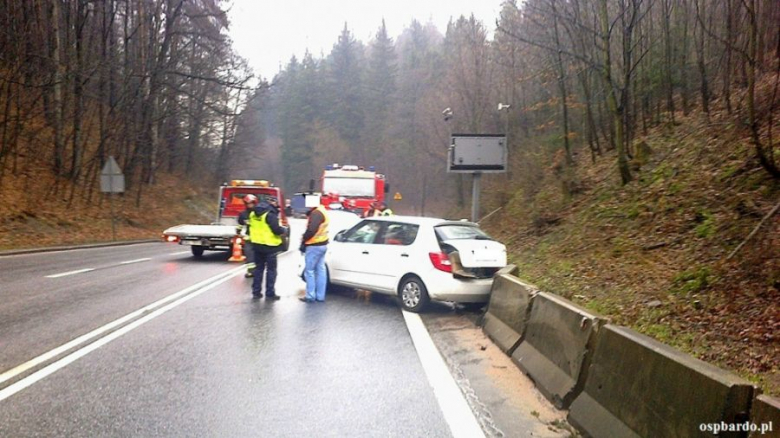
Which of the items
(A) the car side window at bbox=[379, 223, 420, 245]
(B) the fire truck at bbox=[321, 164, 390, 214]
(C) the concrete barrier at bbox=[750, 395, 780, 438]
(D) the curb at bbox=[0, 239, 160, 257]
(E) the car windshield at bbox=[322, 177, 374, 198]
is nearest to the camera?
(C) the concrete barrier at bbox=[750, 395, 780, 438]

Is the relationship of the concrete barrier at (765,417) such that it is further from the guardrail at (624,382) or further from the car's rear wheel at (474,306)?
the car's rear wheel at (474,306)

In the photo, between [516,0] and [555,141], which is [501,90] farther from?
[516,0]

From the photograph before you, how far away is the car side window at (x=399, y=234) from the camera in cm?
1066

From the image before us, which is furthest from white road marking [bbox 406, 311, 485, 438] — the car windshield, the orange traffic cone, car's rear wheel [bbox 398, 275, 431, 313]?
the car windshield

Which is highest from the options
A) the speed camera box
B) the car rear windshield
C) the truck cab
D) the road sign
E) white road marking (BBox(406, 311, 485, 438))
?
the speed camera box

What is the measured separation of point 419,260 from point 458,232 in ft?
3.00

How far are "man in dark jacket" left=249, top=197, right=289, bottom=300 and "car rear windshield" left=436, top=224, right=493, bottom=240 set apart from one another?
2786 mm

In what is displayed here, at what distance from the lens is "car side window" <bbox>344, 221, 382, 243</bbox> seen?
11.4 meters

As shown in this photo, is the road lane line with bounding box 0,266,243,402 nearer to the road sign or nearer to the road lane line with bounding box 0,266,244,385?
the road lane line with bounding box 0,266,244,385

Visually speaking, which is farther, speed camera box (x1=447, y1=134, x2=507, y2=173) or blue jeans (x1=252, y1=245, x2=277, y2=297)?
speed camera box (x1=447, y1=134, x2=507, y2=173)

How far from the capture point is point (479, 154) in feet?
68.2

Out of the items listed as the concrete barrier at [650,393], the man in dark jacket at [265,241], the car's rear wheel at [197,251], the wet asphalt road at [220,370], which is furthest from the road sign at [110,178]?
the concrete barrier at [650,393]

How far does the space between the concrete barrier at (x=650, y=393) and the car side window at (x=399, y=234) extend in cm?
563

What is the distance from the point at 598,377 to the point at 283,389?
9.24 feet
